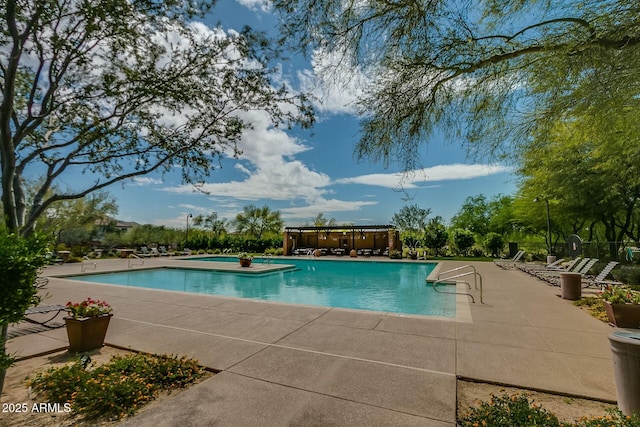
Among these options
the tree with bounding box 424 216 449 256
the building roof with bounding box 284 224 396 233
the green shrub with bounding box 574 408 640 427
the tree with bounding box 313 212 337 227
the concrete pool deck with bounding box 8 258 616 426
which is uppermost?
the tree with bounding box 313 212 337 227

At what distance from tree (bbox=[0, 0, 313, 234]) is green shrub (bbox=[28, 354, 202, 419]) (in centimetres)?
169

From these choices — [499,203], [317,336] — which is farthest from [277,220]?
[317,336]

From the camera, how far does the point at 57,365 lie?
3.46 m

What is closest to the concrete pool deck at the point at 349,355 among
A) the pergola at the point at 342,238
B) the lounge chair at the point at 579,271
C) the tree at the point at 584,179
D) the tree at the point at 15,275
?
the tree at the point at 15,275

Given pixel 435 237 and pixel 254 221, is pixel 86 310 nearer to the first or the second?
pixel 435 237

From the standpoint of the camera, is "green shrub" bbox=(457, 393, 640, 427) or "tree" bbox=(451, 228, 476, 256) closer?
"green shrub" bbox=(457, 393, 640, 427)

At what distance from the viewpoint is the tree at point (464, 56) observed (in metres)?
3.54

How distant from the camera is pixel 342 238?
26469 millimetres

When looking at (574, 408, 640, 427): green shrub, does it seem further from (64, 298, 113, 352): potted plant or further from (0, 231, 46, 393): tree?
(64, 298, 113, 352): potted plant

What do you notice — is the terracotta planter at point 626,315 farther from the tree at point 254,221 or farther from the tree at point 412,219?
the tree at point 254,221

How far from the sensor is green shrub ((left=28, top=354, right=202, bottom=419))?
8.35ft

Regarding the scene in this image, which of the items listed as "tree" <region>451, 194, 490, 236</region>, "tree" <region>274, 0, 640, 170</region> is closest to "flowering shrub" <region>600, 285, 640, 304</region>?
"tree" <region>274, 0, 640, 170</region>

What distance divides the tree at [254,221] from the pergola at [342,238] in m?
9.39

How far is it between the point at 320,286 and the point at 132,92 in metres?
9.46
